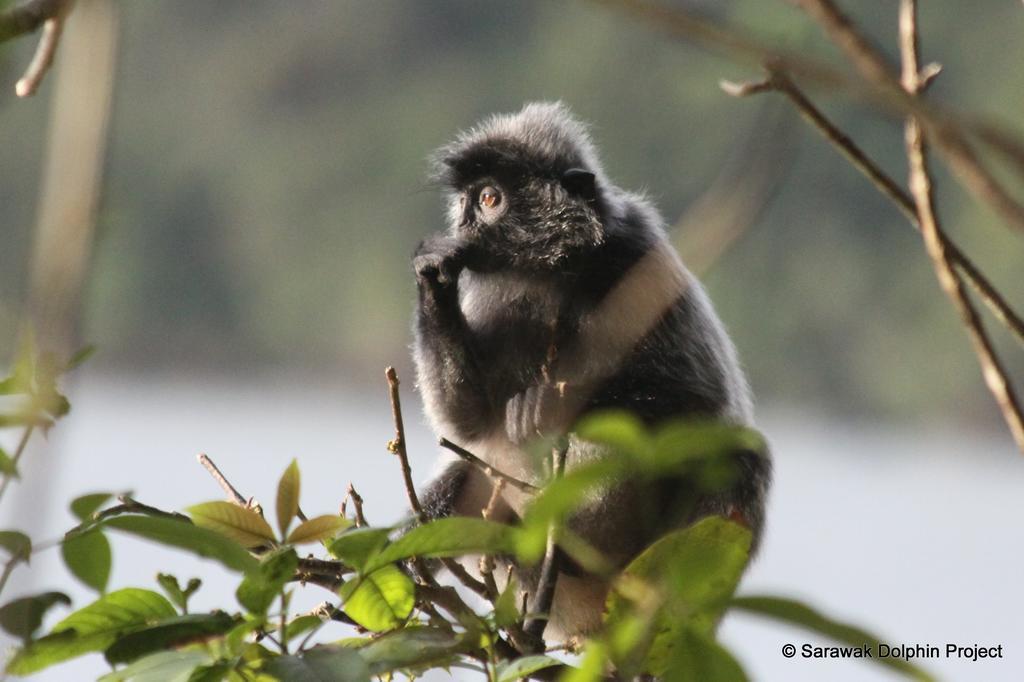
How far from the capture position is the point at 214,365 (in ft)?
25.2

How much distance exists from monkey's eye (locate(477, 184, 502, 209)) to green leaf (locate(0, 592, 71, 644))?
4.35 feet

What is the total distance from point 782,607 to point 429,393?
4.78ft

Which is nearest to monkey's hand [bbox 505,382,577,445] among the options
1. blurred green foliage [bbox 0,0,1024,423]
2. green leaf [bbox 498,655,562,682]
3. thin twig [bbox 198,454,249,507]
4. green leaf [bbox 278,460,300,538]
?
thin twig [bbox 198,454,249,507]

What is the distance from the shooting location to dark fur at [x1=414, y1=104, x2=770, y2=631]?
1.78 meters

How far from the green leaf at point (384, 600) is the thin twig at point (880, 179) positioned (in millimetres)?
337

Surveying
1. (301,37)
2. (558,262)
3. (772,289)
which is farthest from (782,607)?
(301,37)

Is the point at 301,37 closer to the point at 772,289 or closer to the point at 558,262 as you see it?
the point at 772,289

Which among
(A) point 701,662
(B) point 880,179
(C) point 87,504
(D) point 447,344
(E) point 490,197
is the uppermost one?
(E) point 490,197

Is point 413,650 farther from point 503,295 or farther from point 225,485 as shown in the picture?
point 503,295

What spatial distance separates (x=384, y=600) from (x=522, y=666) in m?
0.12

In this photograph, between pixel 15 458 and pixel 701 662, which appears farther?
pixel 15 458

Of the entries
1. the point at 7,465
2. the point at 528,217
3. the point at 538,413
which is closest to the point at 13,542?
the point at 7,465

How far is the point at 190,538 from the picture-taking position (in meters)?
0.57

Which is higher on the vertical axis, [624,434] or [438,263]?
[438,263]
